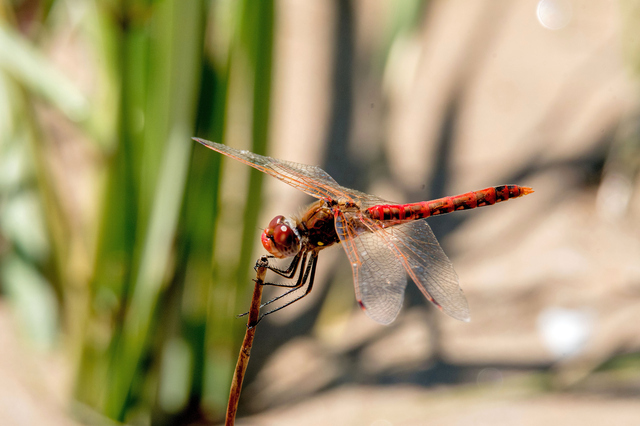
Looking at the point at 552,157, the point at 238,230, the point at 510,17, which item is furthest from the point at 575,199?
the point at 238,230

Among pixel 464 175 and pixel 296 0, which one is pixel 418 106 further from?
pixel 296 0

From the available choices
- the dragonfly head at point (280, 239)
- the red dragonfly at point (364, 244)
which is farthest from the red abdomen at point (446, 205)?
the dragonfly head at point (280, 239)

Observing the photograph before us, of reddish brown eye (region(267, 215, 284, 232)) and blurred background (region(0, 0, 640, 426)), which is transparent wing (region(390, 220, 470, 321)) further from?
blurred background (region(0, 0, 640, 426))

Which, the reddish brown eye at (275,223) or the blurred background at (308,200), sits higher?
the blurred background at (308,200)

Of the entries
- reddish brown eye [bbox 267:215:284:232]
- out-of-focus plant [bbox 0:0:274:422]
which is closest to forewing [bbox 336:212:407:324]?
reddish brown eye [bbox 267:215:284:232]

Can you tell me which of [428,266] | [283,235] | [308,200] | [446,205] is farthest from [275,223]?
[308,200]

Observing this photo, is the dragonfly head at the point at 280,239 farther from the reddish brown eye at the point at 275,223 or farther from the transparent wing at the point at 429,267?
the transparent wing at the point at 429,267

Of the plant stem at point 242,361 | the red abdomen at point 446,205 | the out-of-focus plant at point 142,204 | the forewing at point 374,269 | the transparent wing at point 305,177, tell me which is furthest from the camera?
the out-of-focus plant at point 142,204
